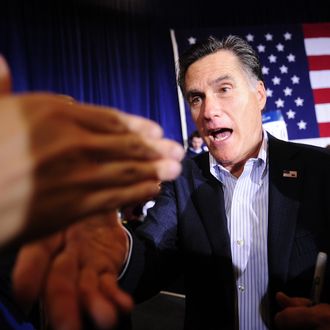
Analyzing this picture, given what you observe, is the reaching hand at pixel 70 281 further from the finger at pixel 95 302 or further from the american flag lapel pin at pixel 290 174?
the american flag lapel pin at pixel 290 174

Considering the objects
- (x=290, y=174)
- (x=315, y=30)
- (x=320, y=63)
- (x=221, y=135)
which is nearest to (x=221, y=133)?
(x=221, y=135)

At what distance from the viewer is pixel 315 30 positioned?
418 cm

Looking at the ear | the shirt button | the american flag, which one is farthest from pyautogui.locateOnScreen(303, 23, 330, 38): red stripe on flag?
the shirt button

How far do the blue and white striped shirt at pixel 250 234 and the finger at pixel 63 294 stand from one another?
→ 2.20 ft

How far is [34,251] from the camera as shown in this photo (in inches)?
15.9

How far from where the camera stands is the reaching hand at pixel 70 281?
361 mm

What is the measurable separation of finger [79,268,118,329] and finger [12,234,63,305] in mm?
48

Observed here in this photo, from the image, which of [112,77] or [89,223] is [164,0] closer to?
[112,77]

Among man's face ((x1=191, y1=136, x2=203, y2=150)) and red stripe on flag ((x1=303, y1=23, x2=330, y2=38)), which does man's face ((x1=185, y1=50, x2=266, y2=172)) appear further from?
red stripe on flag ((x1=303, y1=23, x2=330, y2=38))

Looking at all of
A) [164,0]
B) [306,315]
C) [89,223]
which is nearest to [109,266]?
[89,223]

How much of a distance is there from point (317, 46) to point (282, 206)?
3928mm

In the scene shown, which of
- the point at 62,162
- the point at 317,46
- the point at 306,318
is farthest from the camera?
the point at 317,46

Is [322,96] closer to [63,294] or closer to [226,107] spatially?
[226,107]

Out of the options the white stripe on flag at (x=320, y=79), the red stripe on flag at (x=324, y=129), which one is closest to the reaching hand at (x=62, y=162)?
the red stripe on flag at (x=324, y=129)
